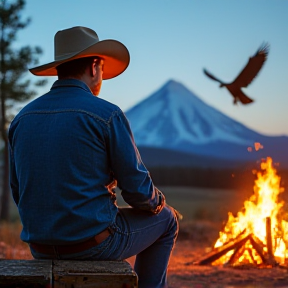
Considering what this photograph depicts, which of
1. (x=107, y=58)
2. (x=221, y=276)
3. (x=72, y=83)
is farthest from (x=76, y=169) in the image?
(x=221, y=276)

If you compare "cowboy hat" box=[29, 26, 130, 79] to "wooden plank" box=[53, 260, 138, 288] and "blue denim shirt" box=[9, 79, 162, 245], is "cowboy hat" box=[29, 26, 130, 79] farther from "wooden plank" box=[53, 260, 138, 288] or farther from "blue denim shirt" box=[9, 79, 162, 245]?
"wooden plank" box=[53, 260, 138, 288]

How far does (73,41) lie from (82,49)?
131mm

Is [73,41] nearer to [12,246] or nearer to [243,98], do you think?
[243,98]

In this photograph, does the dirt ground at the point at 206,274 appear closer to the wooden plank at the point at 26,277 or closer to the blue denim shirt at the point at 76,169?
the blue denim shirt at the point at 76,169

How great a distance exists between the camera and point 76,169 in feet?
8.83

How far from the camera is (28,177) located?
9.05ft

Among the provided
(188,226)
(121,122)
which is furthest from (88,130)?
(188,226)

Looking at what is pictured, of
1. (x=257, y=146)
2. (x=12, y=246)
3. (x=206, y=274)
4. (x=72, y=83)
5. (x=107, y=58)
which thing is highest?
(x=107, y=58)

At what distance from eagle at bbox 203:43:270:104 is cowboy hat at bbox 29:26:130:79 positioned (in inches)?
117

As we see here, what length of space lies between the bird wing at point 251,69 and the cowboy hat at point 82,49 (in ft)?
10.0

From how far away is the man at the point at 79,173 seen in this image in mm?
2693

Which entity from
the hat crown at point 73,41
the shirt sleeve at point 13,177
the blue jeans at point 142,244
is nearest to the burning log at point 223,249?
the blue jeans at point 142,244

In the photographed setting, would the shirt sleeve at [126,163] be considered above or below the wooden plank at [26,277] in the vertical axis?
above

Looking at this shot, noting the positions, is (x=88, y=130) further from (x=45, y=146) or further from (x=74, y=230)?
(x=74, y=230)
